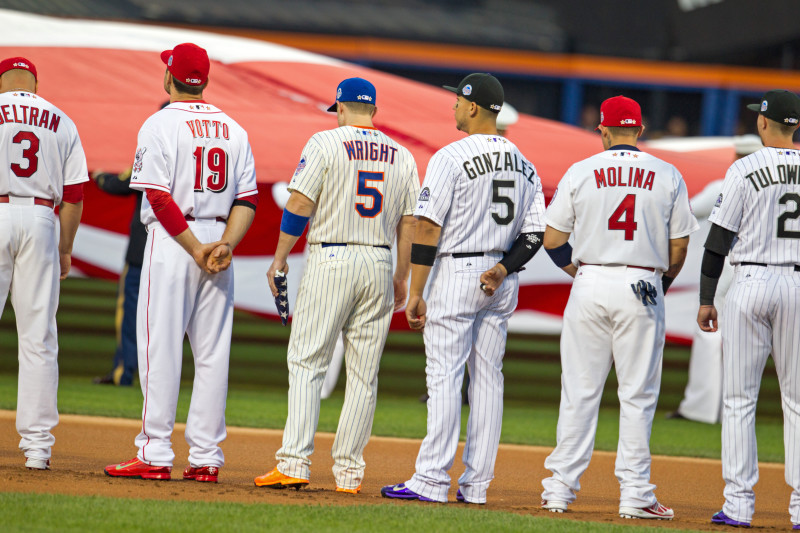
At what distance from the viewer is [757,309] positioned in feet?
15.2

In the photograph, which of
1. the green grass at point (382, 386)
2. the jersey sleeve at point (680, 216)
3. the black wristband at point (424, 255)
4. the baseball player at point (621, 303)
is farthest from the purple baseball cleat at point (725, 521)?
the green grass at point (382, 386)

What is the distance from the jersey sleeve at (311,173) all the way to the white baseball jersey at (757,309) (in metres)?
1.87

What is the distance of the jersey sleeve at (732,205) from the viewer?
15.5ft

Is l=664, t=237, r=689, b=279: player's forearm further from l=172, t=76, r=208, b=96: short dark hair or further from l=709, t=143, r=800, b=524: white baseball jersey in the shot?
l=172, t=76, r=208, b=96: short dark hair

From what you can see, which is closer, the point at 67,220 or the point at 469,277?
the point at 469,277

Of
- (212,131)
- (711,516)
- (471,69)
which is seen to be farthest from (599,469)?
(471,69)

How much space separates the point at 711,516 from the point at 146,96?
6.34 meters

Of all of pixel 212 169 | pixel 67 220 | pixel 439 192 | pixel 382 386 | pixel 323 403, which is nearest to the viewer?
pixel 439 192

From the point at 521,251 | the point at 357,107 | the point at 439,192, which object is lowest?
the point at 521,251

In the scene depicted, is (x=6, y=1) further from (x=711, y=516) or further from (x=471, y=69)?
(x=711, y=516)

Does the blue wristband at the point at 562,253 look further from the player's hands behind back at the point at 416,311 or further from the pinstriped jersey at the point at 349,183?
the pinstriped jersey at the point at 349,183

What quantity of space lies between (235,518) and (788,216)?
2834 mm

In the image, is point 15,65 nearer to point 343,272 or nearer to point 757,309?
point 343,272

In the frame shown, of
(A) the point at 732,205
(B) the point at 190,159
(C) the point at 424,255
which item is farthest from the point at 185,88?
(A) the point at 732,205
